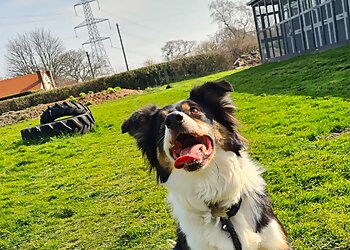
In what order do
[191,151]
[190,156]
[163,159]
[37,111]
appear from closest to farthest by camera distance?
[190,156]
[191,151]
[163,159]
[37,111]

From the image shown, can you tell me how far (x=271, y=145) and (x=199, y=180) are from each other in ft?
13.4

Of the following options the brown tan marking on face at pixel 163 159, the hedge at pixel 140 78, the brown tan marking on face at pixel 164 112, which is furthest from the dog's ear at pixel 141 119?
the hedge at pixel 140 78

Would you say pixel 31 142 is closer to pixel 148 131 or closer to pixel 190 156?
pixel 148 131

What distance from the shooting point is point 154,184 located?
714 centimetres

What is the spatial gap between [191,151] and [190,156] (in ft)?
0.39

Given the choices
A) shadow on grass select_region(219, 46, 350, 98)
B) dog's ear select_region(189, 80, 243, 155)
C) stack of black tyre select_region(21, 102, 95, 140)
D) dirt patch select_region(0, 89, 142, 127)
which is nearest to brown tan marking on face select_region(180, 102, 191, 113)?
dog's ear select_region(189, 80, 243, 155)

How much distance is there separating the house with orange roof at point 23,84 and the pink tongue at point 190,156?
2156 inches

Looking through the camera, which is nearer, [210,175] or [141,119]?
[210,175]

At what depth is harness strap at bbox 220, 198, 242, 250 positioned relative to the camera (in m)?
3.12

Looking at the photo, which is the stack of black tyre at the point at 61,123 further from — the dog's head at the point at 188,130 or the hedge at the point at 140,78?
the hedge at the point at 140,78

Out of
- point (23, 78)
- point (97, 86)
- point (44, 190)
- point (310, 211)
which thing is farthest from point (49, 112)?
point (23, 78)

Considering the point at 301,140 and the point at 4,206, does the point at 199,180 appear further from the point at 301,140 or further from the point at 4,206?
the point at 4,206

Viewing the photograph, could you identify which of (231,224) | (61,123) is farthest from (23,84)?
(231,224)

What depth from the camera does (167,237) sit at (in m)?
4.91
